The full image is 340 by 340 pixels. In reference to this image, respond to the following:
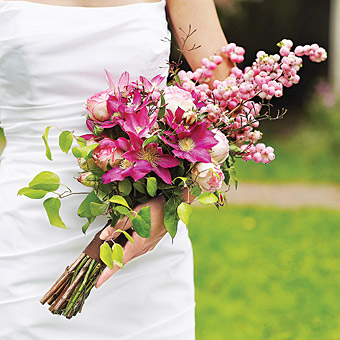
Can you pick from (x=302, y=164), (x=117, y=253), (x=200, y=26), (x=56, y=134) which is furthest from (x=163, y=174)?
(x=302, y=164)

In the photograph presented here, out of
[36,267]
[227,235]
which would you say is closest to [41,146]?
[36,267]

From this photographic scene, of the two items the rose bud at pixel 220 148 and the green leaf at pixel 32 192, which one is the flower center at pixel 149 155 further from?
the green leaf at pixel 32 192

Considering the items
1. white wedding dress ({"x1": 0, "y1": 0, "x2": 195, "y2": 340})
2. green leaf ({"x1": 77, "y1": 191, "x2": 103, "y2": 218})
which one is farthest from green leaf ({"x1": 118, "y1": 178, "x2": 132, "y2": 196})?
white wedding dress ({"x1": 0, "y1": 0, "x2": 195, "y2": 340})

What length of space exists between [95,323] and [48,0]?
108cm

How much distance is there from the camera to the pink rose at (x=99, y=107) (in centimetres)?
187

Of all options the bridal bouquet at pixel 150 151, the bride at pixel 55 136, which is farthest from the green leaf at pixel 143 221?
the bride at pixel 55 136

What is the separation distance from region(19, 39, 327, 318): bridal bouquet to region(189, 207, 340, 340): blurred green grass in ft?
9.39

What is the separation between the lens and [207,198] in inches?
71.2

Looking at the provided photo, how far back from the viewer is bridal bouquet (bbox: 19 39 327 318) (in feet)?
5.79

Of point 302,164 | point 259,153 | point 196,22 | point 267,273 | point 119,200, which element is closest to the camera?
point 119,200

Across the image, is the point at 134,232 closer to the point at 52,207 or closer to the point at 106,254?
the point at 106,254

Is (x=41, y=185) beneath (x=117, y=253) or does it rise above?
above

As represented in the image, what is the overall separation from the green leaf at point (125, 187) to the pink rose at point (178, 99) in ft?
0.77

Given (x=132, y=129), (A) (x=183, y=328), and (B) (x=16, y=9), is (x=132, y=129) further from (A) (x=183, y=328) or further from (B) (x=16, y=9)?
(A) (x=183, y=328)
